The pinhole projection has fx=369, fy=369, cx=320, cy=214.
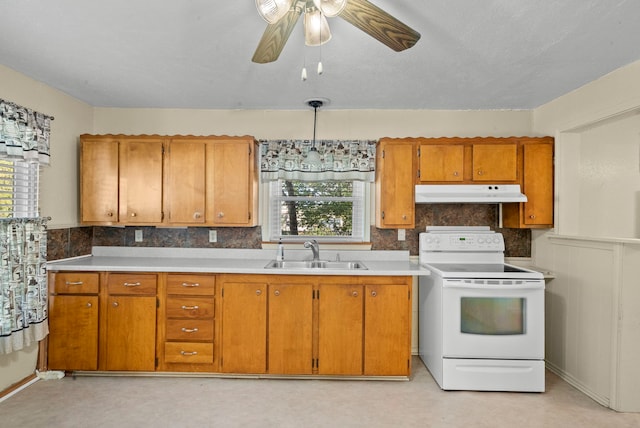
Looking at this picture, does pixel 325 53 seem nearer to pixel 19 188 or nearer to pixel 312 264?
pixel 312 264

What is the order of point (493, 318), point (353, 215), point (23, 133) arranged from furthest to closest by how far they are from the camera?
point (353, 215)
point (493, 318)
point (23, 133)

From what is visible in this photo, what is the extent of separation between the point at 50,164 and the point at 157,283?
1.39 meters

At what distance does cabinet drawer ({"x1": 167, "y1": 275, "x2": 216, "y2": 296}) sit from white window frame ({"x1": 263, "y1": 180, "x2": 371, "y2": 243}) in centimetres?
85

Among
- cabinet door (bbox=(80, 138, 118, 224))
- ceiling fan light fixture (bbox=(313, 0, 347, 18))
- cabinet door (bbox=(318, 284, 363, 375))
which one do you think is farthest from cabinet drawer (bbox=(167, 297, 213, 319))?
ceiling fan light fixture (bbox=(313, 0, 347, 18))

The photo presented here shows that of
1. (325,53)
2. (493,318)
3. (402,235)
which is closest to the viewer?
(325,53)

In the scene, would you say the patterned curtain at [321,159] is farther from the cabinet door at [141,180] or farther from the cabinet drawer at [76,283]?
the cabinet drawer at [76,283]

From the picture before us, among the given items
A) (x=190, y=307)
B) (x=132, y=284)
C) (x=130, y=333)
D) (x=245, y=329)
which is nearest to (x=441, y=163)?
(x=245, y=329)

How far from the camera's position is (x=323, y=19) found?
169 cm

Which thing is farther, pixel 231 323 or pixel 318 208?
pixel 318 208

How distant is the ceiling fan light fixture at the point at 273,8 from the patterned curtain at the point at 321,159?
1.98 m

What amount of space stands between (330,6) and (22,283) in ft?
9.75

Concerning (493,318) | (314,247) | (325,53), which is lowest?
(493,318)

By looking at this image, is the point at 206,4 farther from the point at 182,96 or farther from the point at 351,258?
the point at 351,258

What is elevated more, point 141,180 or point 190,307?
point 141,180
